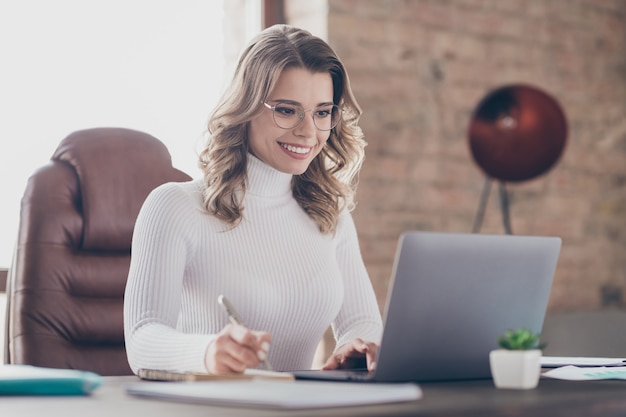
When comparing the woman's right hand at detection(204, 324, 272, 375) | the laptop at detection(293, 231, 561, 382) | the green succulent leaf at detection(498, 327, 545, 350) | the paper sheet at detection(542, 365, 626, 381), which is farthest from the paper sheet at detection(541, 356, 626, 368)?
the woman's right hand at detection(204, 324, 272, 375)

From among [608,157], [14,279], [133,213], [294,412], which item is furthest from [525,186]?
[294,412]

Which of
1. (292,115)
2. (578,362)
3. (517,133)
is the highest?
(292,115)

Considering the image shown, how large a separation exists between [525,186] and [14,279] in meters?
2.31

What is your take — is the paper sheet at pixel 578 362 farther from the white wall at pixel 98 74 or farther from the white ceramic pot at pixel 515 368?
the white wall at pixel 98 74

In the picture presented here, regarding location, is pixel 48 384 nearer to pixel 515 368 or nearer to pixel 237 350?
pixel 237 350

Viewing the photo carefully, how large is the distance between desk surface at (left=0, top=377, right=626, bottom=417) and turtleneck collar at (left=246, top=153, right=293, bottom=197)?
78 cm

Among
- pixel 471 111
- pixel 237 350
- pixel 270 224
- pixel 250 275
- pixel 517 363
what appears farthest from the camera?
pixel 471 111

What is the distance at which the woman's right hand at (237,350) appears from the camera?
51.5 inches

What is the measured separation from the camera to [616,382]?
1334 millimetres

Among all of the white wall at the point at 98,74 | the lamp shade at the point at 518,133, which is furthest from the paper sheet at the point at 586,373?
the lamp shade at the point at 518,133

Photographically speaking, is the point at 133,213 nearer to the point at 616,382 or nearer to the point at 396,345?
the point at 396,345

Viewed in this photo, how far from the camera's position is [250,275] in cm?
186

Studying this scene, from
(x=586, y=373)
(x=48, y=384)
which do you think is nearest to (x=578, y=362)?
(x=586, y=373)

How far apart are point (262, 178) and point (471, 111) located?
1.78 m
